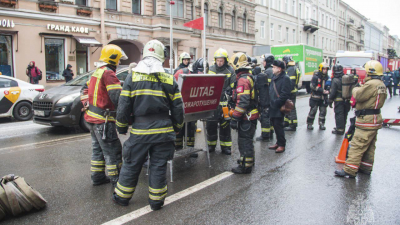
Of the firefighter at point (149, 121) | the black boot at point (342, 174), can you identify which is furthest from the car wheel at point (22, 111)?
the black boot at point (342, 174)

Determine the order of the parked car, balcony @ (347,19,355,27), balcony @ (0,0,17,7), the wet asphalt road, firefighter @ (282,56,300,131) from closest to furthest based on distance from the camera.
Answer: the wet asphalt road
the parked car
firefighter @ (282,56,300,131)
balcony @ (0,0,17,7)
balcony @ (347,19,355,27)

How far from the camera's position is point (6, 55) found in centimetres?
1770

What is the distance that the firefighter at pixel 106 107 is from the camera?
459 centimetres

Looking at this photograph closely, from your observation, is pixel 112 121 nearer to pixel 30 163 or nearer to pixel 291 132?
pixel 30 163

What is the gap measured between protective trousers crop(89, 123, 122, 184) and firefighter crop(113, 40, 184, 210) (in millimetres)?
638

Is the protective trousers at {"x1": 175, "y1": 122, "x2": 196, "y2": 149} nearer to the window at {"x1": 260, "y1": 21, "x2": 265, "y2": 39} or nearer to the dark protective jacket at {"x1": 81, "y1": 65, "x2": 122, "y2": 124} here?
the dark protective jacket at {"x1": 81, "y1": 65, "x2": 122, "y2": 124}

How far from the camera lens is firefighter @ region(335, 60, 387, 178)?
5.26 meters

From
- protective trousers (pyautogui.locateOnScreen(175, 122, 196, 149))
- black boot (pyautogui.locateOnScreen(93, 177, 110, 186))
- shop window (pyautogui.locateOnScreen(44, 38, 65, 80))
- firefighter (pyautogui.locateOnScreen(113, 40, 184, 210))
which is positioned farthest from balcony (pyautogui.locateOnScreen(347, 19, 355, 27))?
firefighter (pyautogui.locateOnScreen(113, 40, 184, 210))

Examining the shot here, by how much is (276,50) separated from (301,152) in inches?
762

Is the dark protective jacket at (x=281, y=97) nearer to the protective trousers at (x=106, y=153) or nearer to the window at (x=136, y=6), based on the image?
the protective trousers at (x=106, y=153)

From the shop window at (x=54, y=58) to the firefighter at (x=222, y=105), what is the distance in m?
15.4

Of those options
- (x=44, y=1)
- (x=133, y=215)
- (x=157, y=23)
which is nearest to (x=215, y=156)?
(x=133, y=215)

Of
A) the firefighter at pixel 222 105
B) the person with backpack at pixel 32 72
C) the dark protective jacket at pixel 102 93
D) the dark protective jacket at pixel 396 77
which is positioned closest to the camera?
the dark protective jacket at pixel 102 93

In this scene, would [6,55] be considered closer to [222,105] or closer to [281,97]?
[222,105]
